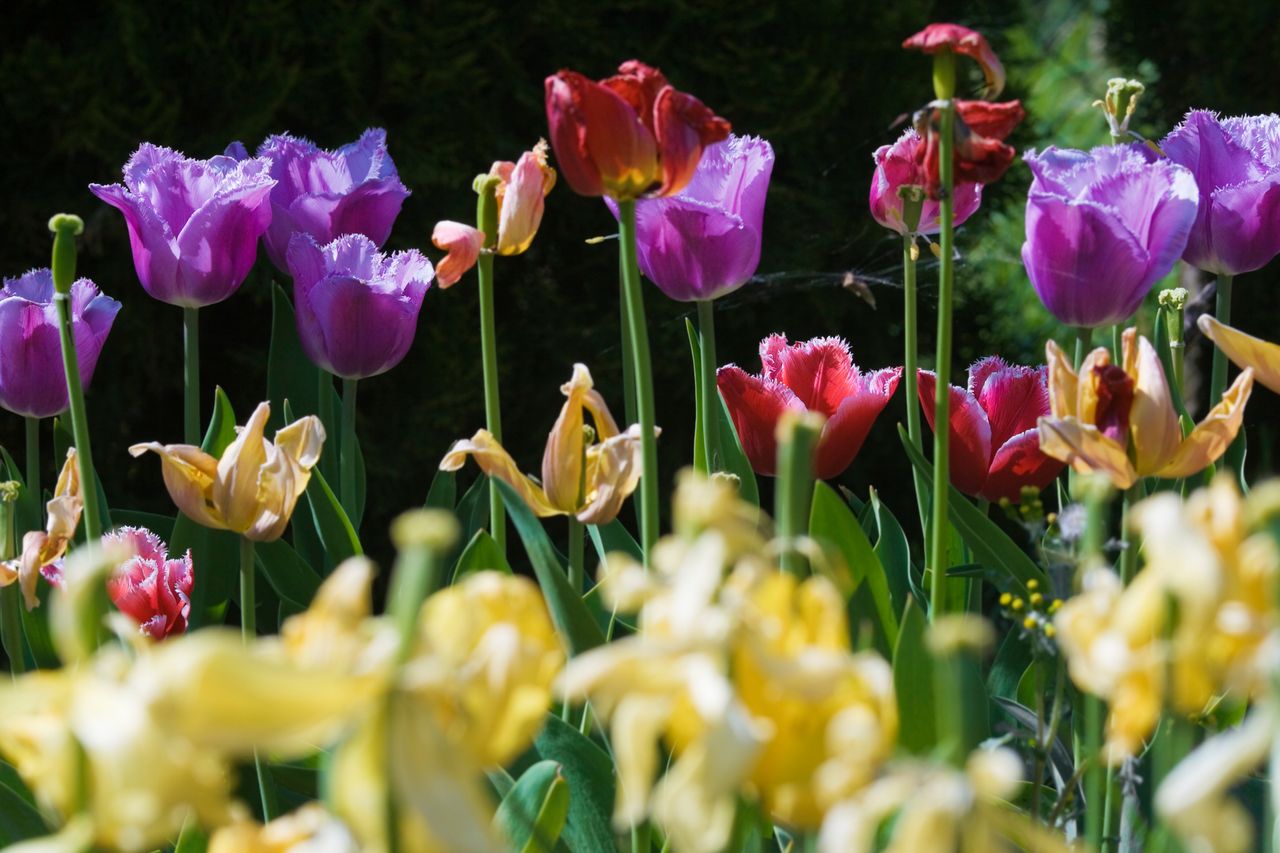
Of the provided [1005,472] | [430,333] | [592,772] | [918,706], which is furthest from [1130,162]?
[430,333]

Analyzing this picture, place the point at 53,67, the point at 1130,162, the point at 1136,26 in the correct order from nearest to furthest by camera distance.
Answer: the point at 1130,162 → the point at 53,67 → the point at 1136,26

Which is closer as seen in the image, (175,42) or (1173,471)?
(1173,471)

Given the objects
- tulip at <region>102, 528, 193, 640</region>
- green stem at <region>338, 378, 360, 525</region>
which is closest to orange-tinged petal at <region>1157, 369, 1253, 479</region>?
tulip at <region>102, 528, 193, 640</region>

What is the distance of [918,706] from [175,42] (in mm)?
2293

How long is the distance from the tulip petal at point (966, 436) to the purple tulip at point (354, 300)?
1.60 feet

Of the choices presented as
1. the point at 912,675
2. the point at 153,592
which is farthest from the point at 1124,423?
the point at 153,592

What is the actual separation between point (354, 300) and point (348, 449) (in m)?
0.17

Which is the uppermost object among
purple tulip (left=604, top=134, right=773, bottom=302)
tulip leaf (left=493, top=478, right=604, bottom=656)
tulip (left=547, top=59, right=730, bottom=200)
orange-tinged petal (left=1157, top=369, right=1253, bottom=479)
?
tulip (left=547, top=59, right=730, bottom=200)

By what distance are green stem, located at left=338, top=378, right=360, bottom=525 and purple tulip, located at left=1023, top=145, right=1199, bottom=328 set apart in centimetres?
67

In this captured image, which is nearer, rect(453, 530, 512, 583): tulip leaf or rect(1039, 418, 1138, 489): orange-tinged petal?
rect(1039, 418, 1138, 489): orange-tinged petal

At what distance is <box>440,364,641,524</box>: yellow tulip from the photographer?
101 cm

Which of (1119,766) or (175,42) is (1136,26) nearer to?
(175,42)

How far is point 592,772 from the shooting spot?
3.15ft

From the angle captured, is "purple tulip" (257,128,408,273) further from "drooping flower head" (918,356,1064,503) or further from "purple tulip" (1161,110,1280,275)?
"purple tulip" (1161,110,1280,275)
